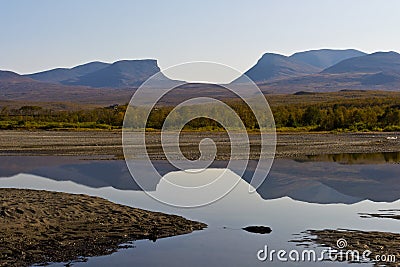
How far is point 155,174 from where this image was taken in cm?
2641

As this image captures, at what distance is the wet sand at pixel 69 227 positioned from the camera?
11336 millimetres

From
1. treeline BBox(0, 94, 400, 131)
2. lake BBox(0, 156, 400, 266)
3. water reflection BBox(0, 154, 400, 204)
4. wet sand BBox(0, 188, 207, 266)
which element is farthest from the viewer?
treeline BBox(0, 94, 400, 131)

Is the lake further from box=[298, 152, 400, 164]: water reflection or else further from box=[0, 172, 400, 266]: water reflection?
box=[298, 152, 400, 164]: water reflection

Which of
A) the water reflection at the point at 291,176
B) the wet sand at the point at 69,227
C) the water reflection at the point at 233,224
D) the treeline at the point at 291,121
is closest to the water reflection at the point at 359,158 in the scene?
the water reflection at the point at 291,176

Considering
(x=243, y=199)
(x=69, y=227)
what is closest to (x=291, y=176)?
(x=243, y=199)

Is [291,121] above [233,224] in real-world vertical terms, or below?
above

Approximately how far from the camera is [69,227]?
13.5 metres

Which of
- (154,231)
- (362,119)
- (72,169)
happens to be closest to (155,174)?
(72,169)

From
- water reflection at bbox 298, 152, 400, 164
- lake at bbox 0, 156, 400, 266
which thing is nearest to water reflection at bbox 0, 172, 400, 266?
lake at bbox 0, 156, 400, 266

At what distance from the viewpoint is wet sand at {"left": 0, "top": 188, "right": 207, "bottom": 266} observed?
1134 cm

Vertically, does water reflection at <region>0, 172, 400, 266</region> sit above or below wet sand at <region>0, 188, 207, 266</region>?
below

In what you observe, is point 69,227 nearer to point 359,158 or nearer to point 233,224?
point 233,224

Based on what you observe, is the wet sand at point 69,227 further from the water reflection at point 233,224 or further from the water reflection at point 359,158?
the water reflection at point 359,158

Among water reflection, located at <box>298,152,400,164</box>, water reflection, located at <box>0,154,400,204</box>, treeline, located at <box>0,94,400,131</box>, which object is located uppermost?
treeline, located at <box>0,94,400,131</box>
